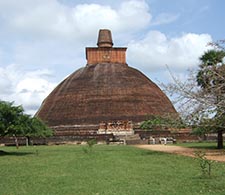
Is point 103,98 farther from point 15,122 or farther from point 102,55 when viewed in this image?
point 15,122

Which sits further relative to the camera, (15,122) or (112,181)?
(15,122)

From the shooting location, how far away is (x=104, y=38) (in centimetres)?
5478

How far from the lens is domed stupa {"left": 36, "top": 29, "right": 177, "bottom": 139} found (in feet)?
148

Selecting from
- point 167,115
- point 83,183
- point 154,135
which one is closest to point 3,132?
point 167,115

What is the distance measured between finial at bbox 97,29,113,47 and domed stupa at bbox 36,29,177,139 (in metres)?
1.04

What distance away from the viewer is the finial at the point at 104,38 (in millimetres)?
54469

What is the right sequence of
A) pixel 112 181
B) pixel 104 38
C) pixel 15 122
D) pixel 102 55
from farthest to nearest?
pixel 104 38 < pixel 102 55 < pixel 15 122 < pixel 112 181

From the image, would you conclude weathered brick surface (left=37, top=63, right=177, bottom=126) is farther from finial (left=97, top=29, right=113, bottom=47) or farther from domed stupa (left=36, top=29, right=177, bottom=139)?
finial (left=97, top=29, right=113, bottom=47)

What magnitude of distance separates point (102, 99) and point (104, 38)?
37.0 feet

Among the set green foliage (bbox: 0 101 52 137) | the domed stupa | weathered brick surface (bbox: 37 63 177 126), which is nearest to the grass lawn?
green foliage (bbox: 0 101 52 137)

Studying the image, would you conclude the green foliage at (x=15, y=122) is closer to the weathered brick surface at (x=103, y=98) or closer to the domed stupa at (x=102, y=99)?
the domed stupa at (x=102, y=99)

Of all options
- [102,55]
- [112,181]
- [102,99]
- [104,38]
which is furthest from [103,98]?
[112,181]

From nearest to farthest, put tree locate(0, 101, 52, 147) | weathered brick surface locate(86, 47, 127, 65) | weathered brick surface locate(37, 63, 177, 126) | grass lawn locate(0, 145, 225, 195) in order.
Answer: grass lawn locate(0, 145, 225, 195) < tree locate(0, 101, 52, 147) < weathered brick surface locate(37, 63, 177, 126) < weathered brick surface locate(86, 47, 127, 65)

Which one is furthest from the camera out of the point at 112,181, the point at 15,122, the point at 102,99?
the point at 102,99
